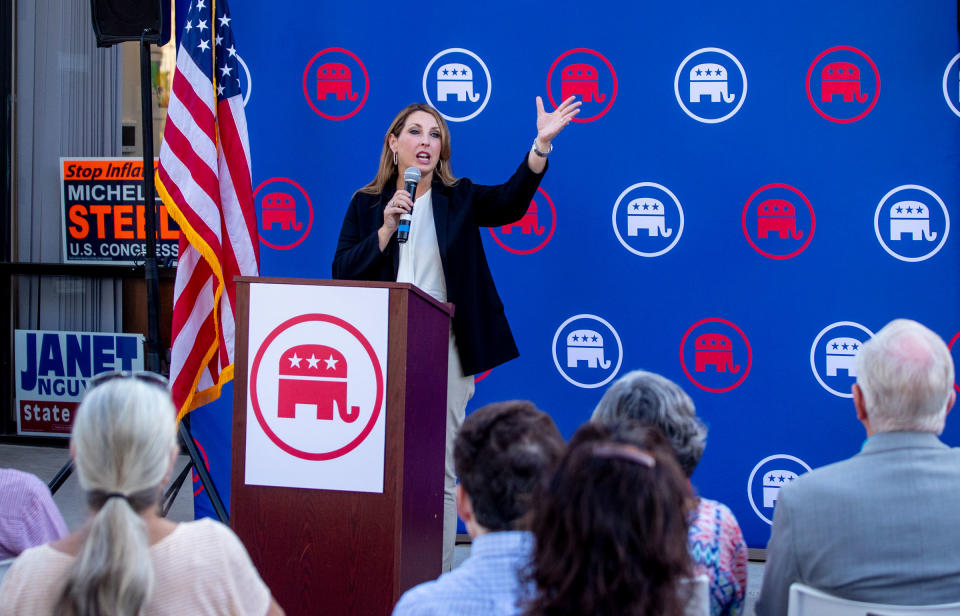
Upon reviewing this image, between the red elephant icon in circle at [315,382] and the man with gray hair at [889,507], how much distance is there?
42.9 inches

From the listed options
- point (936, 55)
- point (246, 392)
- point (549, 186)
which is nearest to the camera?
point (246, 392)

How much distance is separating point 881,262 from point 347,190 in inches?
87.7

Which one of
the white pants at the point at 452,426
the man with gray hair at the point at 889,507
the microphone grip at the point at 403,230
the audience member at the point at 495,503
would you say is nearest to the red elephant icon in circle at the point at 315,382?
the microphone grip at the point at 403,230

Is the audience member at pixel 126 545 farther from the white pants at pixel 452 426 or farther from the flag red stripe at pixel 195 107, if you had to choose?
the flag red stripe at pixel 195 107

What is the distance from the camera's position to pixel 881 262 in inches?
141

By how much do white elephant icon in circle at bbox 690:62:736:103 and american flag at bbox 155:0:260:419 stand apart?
6.06 feet

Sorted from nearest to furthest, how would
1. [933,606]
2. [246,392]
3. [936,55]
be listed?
[933,606], [246,392], [936,55]

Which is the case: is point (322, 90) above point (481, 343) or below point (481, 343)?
above

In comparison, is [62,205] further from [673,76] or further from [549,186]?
[673,76]

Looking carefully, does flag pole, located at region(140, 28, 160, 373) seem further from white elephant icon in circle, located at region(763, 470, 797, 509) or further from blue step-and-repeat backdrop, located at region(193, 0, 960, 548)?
white elephant icon in circle, located at region(763, 470, 797, 509)

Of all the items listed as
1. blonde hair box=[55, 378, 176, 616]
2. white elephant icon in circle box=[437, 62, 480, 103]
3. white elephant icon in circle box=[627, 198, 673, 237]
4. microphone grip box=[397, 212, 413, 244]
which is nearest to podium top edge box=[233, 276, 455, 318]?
microphone grip box=[397, 212, 413, 244]

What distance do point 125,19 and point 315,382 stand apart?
2173mm

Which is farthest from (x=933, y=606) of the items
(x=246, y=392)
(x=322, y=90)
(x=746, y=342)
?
(x=322, y=90)

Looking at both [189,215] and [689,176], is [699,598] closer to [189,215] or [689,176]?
[689,176]
